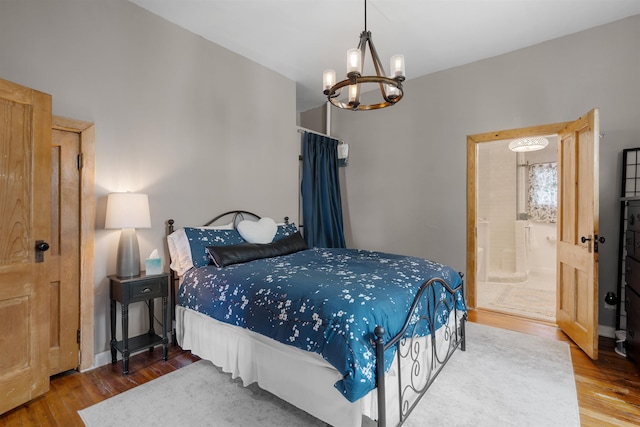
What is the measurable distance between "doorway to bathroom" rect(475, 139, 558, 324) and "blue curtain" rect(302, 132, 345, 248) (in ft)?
8.37

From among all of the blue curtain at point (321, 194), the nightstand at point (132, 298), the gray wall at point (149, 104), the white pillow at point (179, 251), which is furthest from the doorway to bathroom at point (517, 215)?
the nightstand at point (132, 298)

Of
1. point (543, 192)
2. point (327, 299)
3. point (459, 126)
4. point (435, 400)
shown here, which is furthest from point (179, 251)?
point (543, 192)

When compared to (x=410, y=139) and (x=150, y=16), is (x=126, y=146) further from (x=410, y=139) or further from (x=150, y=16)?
(x=410, y=139)

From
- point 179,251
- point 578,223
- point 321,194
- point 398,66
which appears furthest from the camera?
point 321,194

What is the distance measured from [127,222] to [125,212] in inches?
3.2

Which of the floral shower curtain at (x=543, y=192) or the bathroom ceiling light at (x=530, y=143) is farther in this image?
the floral shower curtain at (x=543, y=192)

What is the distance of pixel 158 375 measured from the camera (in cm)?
241

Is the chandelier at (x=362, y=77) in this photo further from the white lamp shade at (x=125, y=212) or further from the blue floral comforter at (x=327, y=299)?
the white lamp shade at (x=125, y=212)

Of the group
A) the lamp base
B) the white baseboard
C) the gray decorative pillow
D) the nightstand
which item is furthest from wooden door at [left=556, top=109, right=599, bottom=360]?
the lamp base

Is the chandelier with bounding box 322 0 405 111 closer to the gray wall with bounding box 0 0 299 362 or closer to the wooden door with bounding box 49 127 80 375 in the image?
the gray wall with bounding box 0 0 299 362

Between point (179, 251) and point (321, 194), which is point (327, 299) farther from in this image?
point (321, 194)

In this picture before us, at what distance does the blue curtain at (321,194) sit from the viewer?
4.60 metres

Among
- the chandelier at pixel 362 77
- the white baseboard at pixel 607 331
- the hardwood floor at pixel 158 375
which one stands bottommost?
the hardwood floor at pixel 158 375

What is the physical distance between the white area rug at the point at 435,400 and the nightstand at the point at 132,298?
1.12 feet
